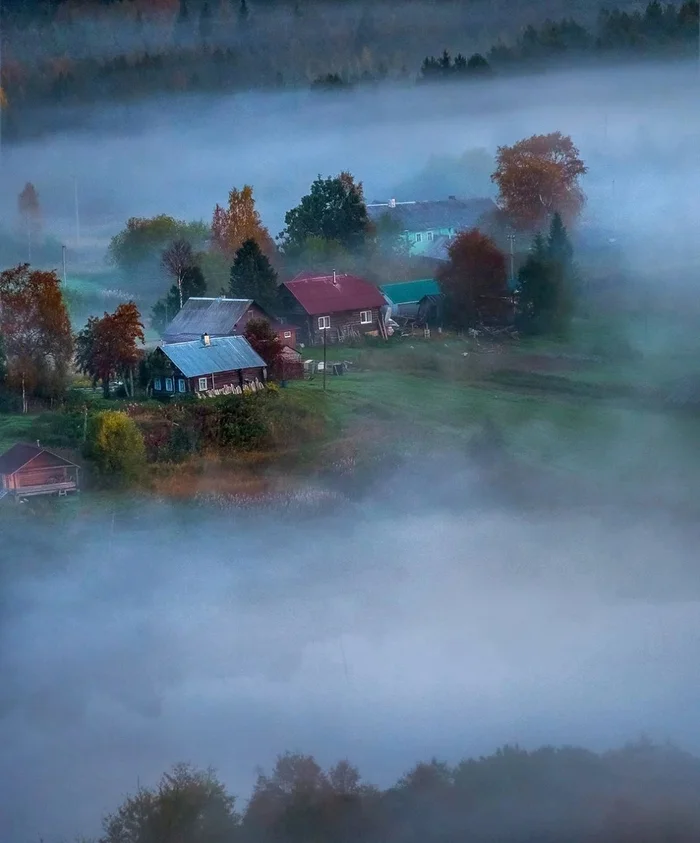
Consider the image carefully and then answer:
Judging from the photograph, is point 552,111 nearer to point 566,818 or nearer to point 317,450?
point 317,450

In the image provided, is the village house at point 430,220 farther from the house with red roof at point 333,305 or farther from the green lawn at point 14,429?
the green lawn at point 14,429

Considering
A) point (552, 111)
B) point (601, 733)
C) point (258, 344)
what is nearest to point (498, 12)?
point (552, 111)

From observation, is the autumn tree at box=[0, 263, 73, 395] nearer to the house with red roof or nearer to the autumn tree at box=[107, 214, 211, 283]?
the autumn tree at box=[107, 214, 211, 283]

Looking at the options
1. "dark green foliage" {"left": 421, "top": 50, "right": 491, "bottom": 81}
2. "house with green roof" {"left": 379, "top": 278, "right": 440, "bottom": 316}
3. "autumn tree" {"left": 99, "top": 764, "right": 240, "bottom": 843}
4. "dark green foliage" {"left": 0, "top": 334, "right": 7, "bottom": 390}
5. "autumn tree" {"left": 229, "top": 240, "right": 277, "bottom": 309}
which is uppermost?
"dark green foliage" {"left": 421, "top": 50, "right": 491, "bottom": 81}

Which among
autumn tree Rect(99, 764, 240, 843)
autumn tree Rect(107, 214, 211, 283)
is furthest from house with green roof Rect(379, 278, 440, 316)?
autumn tree Rect(99, 764, 240, 843)

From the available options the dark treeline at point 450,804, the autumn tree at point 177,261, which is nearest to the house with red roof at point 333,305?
the autumn tree at point 177,261

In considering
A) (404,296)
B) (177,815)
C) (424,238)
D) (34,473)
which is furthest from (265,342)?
(177,815)

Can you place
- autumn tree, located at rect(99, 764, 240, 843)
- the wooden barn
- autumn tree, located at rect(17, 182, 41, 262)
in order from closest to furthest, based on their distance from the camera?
1. autumn tree, located at rect(99, 764, 240, 843)
2. the wooden barn
3. autumn tree, located at rect(17, 182, 41, 262)

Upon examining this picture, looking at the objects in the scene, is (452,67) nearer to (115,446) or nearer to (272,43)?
(272,43)
